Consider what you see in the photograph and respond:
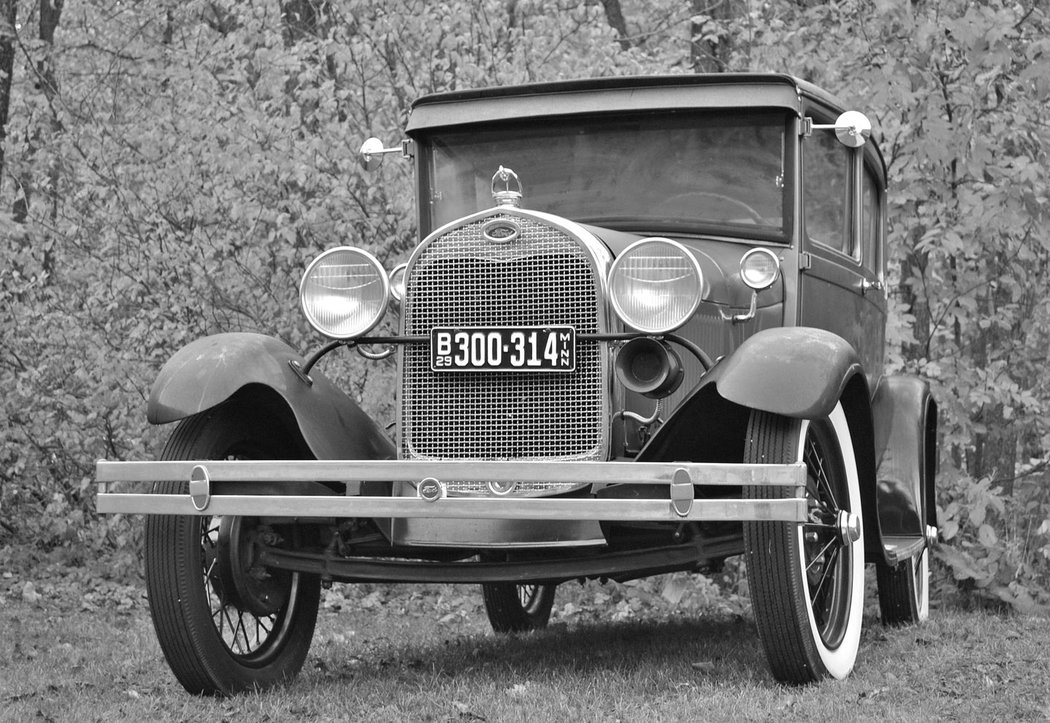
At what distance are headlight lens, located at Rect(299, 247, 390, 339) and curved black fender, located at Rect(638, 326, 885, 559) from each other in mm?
1090

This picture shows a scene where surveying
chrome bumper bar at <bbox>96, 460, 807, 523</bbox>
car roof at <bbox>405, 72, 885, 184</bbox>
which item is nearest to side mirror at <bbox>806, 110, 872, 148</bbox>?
car roof at <bbox>405, 72, 885, 184</bbox>

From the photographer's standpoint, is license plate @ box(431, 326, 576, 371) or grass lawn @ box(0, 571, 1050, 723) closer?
grass lawn @ box(0, 571, 1050, 723)

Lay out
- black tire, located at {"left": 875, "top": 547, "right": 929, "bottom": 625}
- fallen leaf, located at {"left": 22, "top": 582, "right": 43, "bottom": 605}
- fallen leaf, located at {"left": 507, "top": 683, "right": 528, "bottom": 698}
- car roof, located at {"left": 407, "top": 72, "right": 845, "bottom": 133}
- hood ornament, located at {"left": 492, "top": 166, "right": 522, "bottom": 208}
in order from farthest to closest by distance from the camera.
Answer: fallen leaf, located at {"left": 22, "top": 582, "right": 43, "bottom": 605} → black tire, located at {"left": 875, "top": 547, "right": 929, "bottom": 625} → car roof, located at {"left": 407, "top": 72, "right": 845, "bottom": 133} → hood ornament, located at {"left": 492, "top": 166, "right": 522, "bottom": 208} → fallen leaf, located at {"left": 507, "top": 683, "right": 528, "bottom": 698}

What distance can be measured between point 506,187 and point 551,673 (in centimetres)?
189

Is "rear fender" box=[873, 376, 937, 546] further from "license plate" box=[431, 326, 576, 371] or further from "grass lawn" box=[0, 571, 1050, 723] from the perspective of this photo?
"license plate" box=[431, 326, 576, 371]

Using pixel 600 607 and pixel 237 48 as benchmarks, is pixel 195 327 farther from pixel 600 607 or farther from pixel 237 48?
pixel 600 607

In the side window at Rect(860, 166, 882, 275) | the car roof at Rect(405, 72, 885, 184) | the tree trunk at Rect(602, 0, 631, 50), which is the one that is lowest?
the side window at Rect(860, 166, 882, 275)

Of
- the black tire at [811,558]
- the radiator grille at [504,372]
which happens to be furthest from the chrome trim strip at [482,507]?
the radiator grille at [504,372]

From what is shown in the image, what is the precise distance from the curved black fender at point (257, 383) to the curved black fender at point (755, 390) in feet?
3.66

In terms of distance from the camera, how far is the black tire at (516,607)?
7.16 m

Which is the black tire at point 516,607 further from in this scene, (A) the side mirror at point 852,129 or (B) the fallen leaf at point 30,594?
(B) the fallen leaf at point 30,594

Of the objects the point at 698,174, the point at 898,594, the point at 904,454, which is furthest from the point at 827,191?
the point at 898,594

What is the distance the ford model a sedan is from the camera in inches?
176

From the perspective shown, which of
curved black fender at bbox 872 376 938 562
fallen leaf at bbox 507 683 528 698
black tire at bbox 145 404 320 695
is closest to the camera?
fallen leaf at bbox 507 683 528 698
